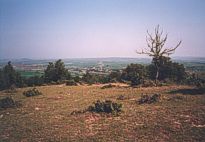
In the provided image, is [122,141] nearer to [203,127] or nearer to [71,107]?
[203,127]

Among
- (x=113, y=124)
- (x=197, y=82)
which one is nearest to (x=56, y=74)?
(x=197, y=82)

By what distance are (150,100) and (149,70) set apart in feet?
106

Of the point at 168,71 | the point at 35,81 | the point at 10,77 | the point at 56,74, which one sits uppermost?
the point at 168,71

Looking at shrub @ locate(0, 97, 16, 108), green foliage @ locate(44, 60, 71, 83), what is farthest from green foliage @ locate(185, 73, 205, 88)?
green foliage @ locate(44, 60, 71, 83)

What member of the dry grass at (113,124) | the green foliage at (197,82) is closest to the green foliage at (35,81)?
the green foliage at (197,82)

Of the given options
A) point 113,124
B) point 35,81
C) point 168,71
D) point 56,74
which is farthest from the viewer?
point 168,71

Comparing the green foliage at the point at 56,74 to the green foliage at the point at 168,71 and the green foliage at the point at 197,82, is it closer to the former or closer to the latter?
the green foliage at the point at 168,71

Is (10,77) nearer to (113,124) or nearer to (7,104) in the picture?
(7,104)

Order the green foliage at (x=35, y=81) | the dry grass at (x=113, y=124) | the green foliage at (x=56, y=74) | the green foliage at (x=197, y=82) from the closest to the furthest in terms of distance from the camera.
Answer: the dry grass at (x=113, y=124) < the green foliage at (x=197, y=82) < the green foliage at (x=35, y=81) < the green foliage at (x=56, y=74)

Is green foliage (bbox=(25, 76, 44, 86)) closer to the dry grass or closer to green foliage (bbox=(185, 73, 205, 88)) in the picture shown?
green foliage (bbox=(185, 73, 205, 88))

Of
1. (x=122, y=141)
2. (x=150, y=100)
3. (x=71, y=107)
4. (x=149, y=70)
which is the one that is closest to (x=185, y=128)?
(x=122, y=141)

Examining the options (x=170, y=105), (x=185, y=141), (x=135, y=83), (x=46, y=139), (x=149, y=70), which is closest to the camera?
(x=185, y=141)

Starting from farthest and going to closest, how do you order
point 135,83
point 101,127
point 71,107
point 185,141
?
point 135,83 < point 71,107 < point 101,127 < point 185,141

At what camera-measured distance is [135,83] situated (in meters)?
30.4
